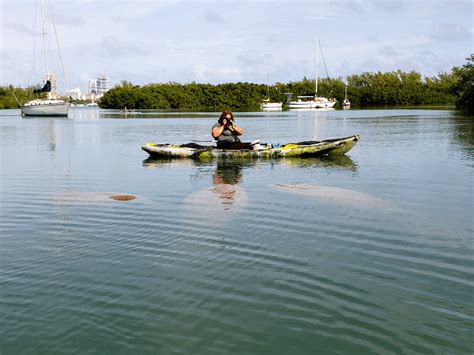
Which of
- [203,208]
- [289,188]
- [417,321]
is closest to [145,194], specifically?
[203,208]

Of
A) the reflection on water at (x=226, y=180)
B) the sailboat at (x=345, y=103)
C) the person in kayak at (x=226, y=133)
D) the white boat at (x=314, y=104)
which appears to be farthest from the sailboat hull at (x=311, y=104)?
the reflection on water at (x=226, y=180)

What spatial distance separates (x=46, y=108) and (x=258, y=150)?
50.5 metres

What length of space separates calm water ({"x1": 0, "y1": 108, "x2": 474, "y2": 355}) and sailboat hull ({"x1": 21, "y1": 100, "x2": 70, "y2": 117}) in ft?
170

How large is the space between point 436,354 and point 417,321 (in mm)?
714

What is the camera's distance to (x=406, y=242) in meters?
8.95

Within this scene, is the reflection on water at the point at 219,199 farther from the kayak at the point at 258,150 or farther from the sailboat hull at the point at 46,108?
the sailboat hull at the point at 46,108

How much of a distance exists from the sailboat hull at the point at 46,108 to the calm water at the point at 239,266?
2037 inches

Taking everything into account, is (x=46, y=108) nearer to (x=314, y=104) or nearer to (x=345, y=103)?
(x=314, y=104)

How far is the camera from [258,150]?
66.9 ft

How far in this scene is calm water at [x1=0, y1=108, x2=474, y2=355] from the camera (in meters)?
5.64

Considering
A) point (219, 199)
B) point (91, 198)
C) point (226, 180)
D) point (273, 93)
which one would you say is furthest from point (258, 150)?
point (273, 93)

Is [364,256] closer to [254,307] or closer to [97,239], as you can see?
[254,307]

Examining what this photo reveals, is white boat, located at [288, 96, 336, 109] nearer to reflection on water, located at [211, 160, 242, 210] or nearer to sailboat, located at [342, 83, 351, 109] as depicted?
sailboat, located at [342, 83, 351, 109]

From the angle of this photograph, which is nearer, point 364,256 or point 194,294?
point 194,294
